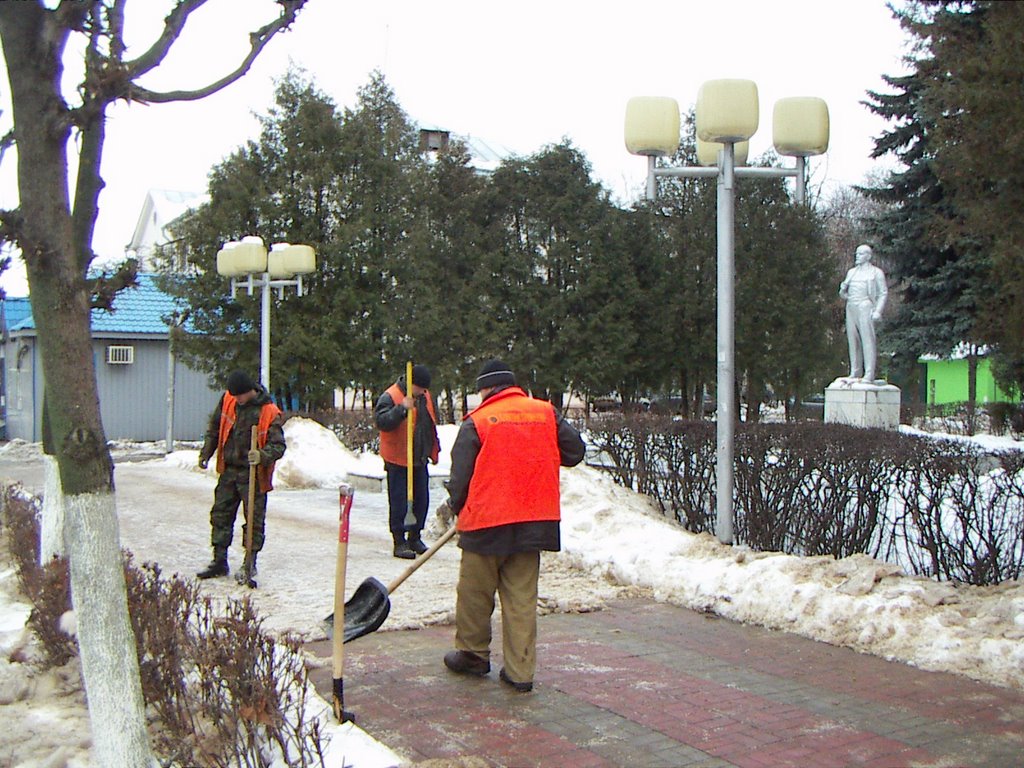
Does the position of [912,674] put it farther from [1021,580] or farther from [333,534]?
[333,534]

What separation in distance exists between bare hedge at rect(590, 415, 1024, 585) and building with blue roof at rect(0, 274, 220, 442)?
68.9ft

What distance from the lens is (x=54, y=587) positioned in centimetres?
579

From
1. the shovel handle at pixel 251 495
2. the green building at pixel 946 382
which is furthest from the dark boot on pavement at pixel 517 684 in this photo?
the green building at pixel 946 382

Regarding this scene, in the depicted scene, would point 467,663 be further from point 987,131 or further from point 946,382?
point 946,382

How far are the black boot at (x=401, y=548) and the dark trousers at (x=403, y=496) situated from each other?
0.04 metres

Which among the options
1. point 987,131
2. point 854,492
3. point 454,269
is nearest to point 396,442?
point 854,492

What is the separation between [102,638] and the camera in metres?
4.02

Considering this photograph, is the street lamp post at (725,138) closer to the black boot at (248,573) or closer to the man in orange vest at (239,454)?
the man in orange vest at (239,454)

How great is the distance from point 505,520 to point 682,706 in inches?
50.0

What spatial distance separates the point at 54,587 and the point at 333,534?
591 cm

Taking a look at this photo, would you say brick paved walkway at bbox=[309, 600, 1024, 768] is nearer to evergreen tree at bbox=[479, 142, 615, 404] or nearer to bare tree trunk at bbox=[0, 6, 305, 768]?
bare tree trunk at bbox=[0, 6, 305, 768]

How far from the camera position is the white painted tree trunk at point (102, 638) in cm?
400

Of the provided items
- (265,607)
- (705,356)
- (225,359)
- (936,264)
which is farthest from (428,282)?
(265,607)

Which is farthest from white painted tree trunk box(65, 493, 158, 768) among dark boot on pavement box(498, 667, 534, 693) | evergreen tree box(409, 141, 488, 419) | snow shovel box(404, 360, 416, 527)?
evergreen tree box(409, 141, 488, 419)
